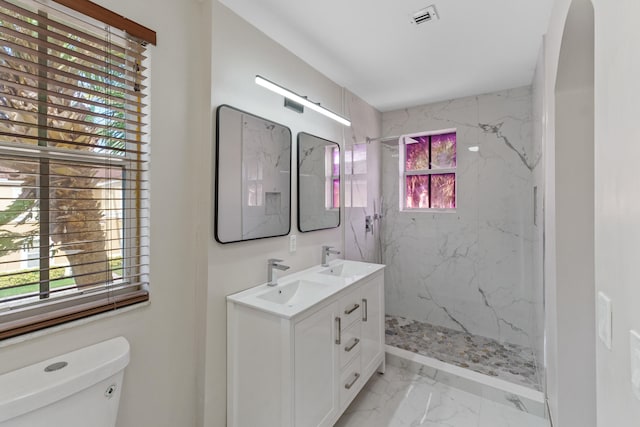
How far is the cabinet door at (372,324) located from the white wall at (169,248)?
1.10 m

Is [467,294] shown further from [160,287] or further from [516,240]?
[160,287]

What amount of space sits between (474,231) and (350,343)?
1.88 metres

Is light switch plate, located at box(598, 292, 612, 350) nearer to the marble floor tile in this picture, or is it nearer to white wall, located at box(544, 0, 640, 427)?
white wall, located at box(544, 0, 640, 427)

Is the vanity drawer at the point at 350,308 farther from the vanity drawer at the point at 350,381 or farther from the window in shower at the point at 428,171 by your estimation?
the window in shower at the point at 428,171

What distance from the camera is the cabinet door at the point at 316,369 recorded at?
1.45 m

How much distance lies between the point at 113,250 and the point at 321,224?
56.5 inches

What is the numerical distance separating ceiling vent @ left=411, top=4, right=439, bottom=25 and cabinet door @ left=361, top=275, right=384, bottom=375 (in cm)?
171

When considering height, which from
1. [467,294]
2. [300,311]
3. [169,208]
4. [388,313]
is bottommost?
[388,313]

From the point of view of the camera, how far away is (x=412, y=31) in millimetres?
1856

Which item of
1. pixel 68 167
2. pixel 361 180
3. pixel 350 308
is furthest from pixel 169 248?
pixel 361 180

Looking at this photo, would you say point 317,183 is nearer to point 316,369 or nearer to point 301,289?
point 301,289

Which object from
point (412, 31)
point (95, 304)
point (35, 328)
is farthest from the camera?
point (412, 31)

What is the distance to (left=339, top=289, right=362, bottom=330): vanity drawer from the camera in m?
1.81

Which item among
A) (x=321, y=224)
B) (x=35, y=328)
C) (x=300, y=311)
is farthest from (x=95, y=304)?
(x=321, y=224)
